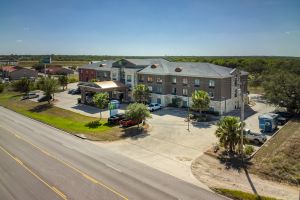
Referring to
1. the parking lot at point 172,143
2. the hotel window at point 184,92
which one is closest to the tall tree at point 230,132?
the parking lot at point 172,143

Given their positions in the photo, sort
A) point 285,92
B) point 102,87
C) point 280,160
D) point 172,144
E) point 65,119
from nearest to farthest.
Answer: point 280,160, point 172,144, point 285,92, point 65,119, point 102,87

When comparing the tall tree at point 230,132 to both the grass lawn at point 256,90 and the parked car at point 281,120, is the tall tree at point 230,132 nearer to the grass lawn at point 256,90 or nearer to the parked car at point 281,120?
the parked car at point 281,120

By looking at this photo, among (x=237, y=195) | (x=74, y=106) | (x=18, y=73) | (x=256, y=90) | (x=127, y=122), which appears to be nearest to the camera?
(x=237, y=195)

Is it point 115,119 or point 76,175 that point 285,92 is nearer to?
point 115,119

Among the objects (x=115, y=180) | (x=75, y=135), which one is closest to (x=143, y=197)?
(x=115, y=180)

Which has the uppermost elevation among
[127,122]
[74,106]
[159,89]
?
[159,89]

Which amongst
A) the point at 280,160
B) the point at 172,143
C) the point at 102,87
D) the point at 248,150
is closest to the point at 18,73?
the point at 102,87

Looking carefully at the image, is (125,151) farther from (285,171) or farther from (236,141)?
(285,171)
